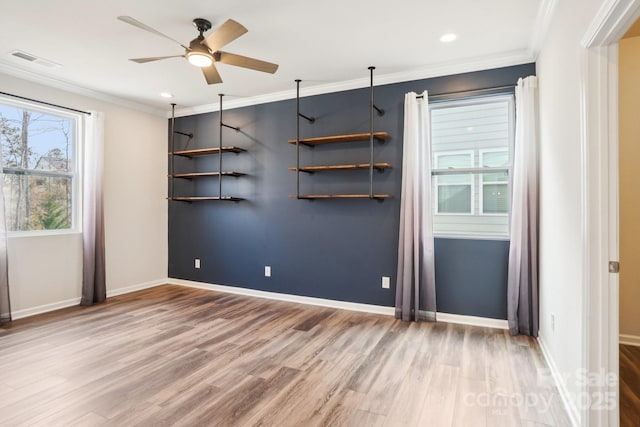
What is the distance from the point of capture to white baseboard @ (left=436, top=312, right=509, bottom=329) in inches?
133

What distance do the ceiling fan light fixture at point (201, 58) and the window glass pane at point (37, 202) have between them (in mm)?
2698

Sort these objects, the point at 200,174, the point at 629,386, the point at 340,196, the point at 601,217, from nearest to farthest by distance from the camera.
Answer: the point at 601,217 < the point at 629,386 < the point at 340,196 < the point at 200,174

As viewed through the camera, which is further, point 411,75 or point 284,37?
point 411,75

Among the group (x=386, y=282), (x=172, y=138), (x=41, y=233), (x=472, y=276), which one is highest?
(x=172, y=138)

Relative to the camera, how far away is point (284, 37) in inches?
117

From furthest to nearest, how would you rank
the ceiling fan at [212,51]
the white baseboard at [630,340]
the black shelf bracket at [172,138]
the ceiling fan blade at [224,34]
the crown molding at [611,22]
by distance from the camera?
1. the black shelf bracket at [172,138]
2. the white baseboard at [630,340]
3. the ceiling fan at [212,51]
4. the ceiling fan blade at [224,34]
5. the crown molding at [611,22]

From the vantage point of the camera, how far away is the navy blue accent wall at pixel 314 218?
3551 mm

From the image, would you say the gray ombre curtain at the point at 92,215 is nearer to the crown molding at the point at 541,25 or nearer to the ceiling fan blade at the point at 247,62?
the ceiling fan blade at the point at 247,62

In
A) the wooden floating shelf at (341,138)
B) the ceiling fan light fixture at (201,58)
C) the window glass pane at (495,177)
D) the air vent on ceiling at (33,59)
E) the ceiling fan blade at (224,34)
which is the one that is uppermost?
the air vent on ceiling at (33,59)

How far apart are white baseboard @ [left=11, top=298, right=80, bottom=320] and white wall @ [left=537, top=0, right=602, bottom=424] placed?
501 cm

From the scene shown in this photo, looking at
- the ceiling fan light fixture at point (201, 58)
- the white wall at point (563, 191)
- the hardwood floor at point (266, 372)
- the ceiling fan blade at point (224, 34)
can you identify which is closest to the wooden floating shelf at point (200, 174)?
the hardwood floor at point (266, 372)

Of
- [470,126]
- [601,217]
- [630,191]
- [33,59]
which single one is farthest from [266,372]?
[33,59]

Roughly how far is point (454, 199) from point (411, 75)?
143cm

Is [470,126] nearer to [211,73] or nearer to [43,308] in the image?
[211,73]
